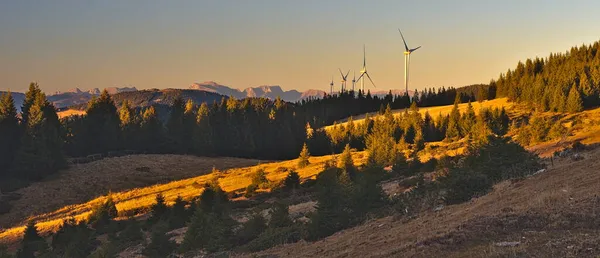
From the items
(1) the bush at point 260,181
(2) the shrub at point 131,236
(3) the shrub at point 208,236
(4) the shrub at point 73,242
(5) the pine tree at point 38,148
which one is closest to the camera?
(3) the shrub at point 208,236

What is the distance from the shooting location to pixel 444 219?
20.1 meters

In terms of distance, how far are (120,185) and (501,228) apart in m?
74.4

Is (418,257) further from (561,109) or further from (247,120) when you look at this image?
(247,120)

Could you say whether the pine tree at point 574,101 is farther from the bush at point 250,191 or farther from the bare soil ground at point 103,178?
the bush at point 250,191

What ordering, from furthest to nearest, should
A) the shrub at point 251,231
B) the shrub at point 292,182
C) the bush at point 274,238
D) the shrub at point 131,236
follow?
the shrub at point 292,182
the shrub at point 131,236
the shrub at point 251,231
the bush at point 274,238

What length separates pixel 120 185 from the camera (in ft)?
255

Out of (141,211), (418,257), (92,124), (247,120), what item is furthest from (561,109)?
(92,124)

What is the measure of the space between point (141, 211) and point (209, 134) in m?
69.0

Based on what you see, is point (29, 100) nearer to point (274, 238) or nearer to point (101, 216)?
point (101, 216)

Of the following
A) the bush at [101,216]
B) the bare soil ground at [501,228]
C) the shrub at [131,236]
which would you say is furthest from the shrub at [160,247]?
the bush at [101,216]

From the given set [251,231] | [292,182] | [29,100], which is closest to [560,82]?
[292,182]

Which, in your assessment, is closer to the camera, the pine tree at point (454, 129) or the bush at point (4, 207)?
the bush at point (4, 207)

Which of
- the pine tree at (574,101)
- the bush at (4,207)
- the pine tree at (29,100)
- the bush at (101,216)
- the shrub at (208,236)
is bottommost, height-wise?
the bush at (4,207)

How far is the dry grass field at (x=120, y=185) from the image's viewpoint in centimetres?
5600
